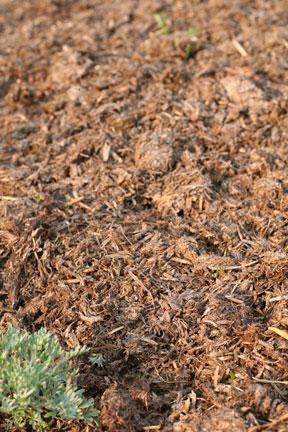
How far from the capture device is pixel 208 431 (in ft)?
8.66

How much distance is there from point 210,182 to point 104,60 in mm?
1629

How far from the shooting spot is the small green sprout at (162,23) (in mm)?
5020

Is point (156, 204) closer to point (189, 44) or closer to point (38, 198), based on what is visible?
point (38, 198)

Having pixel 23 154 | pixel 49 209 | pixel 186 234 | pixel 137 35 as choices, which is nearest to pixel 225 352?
pixel 186 234

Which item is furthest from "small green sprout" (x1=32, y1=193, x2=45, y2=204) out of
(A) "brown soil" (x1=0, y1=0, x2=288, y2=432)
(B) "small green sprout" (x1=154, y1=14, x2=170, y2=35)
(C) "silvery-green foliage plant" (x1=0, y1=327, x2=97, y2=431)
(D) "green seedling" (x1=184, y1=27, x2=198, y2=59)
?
(B) "small green sprout" (x1=154, y1=14, x2=170, y2=35)

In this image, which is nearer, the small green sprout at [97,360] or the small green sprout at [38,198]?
the small green sprout at [97,360]

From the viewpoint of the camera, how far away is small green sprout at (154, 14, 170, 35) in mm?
5020

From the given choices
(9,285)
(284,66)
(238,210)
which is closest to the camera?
(9,285)

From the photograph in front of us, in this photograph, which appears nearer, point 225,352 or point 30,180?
point 225,352

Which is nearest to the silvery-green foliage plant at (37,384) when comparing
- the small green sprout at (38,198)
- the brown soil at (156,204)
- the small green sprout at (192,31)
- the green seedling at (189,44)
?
the brown soil at (156,204)

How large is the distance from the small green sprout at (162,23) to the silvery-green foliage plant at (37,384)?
10.4ft

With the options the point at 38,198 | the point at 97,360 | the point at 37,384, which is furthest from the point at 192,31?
the point at 37,384

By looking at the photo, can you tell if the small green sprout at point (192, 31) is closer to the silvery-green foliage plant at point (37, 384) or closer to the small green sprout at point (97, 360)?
the small green sprout at point (97, 360)

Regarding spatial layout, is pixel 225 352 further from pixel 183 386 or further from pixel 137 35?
pixel 137 35
